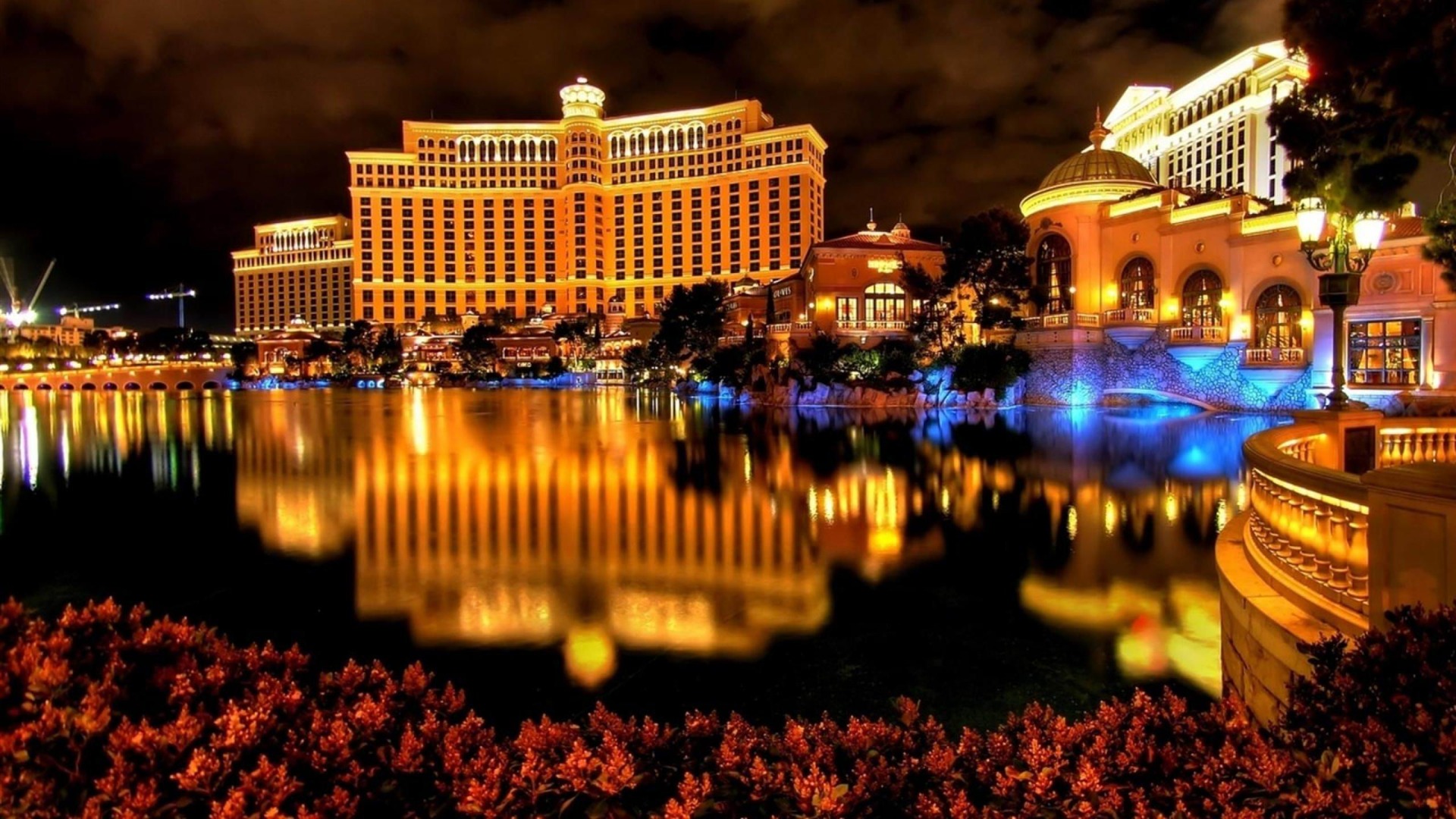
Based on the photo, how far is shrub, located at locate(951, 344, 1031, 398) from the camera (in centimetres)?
3875

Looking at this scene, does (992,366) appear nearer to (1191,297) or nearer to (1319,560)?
(1191,297)

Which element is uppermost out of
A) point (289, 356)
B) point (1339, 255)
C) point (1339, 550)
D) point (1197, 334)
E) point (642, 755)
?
point (289, 356)

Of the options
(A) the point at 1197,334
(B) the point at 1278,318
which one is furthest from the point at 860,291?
(B) the point at 1278,318

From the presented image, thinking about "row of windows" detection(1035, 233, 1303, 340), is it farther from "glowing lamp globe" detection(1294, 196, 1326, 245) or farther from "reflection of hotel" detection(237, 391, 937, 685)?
"glowing lamp globe" detection(1294, 196, 1326, 245)

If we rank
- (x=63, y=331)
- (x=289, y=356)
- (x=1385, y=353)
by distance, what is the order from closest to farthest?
(x=1385, y=353), (x=289, y=356), (x=63, y=331)

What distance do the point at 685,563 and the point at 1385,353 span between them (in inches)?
1188

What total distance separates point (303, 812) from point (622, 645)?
16.5ft

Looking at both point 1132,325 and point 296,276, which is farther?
point 296,276

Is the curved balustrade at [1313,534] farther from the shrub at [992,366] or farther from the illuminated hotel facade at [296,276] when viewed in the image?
the illuminated hotel facade at [296,276]

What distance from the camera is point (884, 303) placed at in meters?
48.3

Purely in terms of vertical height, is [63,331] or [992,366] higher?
[63,331]

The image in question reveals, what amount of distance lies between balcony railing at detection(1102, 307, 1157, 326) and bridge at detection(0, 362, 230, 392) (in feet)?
330

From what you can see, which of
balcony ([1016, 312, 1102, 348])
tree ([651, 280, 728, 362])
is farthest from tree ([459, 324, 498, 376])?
balcony ([1016, 312, 1102, 348])

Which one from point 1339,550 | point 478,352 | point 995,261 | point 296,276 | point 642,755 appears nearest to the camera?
point 642,755
